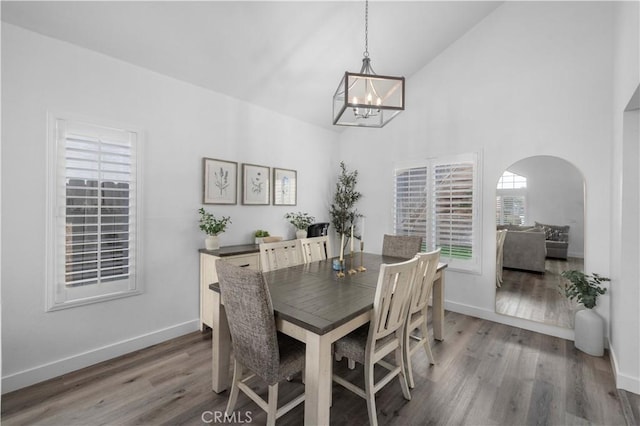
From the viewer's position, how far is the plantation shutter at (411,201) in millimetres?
3953

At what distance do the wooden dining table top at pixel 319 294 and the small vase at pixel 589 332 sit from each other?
1.47 metres

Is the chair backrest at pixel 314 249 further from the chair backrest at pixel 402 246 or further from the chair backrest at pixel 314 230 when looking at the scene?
the chair backrest at pixel 314 230

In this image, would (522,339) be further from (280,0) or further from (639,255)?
(280,0)

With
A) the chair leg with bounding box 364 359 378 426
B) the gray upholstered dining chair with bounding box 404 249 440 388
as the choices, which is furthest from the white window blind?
the chair leg with bounding box 364 359 378 426

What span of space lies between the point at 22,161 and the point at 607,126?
5158 millimetres

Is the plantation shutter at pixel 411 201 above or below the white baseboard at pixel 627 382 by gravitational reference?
above

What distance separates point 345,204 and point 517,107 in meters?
2.66

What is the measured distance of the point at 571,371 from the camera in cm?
231

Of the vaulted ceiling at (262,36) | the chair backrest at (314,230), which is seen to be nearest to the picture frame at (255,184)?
the chair backrest at (314,230)

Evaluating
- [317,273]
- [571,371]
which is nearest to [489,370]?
[571,371]

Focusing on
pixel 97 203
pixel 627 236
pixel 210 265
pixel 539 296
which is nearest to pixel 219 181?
pixel 210 265

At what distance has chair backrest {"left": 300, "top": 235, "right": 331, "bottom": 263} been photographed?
2.85 meters

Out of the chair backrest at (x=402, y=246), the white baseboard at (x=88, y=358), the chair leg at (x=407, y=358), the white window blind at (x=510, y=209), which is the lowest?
the white baseboard at (x=88, y=358)

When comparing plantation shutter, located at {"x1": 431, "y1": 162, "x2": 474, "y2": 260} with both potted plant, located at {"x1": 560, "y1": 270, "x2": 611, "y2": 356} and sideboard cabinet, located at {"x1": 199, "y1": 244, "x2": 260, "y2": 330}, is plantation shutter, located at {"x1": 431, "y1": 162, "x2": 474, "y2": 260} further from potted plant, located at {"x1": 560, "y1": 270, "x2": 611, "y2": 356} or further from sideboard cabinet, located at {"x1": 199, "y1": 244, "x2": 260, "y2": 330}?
sideboard cabinet, located at {"x1": 199, "y1": 244, "x2": 260, "y2": 330}
